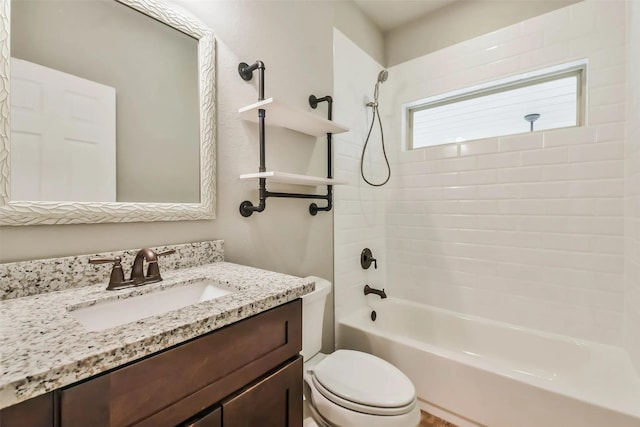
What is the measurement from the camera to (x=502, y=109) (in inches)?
81.0

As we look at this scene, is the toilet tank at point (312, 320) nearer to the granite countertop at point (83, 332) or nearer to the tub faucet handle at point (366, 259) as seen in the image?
the granite countertop at point (83, 332)

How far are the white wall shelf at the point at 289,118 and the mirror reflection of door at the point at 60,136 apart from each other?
0.53m

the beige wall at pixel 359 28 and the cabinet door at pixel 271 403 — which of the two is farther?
the beige wall at pixel 359 28

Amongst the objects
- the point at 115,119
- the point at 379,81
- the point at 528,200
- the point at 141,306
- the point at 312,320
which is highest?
the point at 379,81

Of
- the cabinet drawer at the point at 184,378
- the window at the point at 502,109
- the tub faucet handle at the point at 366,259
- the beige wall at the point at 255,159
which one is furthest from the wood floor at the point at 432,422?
the window at the point at 502,109

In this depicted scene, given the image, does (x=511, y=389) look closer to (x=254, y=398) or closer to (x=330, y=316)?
(x=330, y=316)

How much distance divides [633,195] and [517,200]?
53cm

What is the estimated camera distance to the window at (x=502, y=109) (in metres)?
1.82

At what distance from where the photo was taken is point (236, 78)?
4.43 feet

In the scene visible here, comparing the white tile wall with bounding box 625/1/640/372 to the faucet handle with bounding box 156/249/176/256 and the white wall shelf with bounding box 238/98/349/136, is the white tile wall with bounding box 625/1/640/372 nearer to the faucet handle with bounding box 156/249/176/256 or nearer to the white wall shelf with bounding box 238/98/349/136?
the white wall shelf with bounding box 238/98/349/136

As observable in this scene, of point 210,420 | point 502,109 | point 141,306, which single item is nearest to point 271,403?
point 210,420

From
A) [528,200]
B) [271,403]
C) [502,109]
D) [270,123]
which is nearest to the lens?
[271,403]

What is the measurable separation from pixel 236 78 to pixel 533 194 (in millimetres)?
1923

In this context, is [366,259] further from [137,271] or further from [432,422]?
[137,271]
